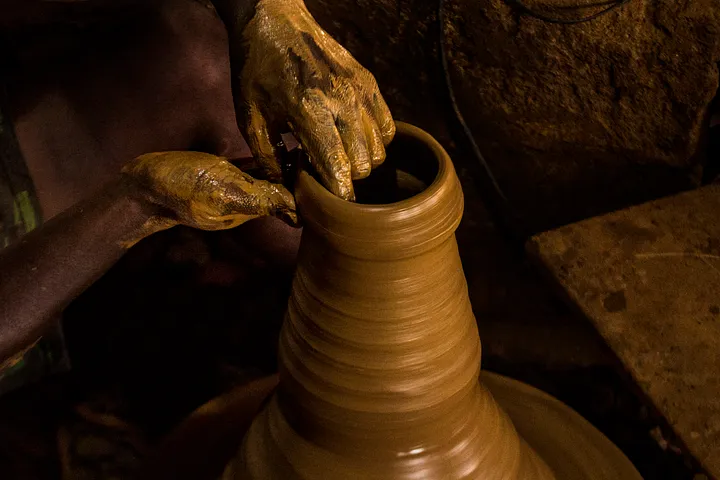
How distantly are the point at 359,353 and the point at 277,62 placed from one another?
1.73ft

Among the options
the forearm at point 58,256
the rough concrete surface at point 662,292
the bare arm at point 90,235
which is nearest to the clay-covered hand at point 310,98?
the bare arm at point 90,235

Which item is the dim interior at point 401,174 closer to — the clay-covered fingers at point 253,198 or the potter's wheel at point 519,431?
the clay-covered fingers at point 253,198

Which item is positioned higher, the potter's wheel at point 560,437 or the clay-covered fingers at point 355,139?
the clay-covered fingers at point 355,139

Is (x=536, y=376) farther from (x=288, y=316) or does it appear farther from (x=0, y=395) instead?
(x=0, y=395)

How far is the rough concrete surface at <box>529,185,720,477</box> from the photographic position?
1.31m

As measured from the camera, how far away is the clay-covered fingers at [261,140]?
1184 millimetres

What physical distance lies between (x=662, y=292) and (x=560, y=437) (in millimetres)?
412

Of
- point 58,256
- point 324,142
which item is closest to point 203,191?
point 324,142

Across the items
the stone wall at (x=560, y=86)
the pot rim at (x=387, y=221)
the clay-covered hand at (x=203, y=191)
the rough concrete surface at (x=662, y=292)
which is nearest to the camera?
Result: the pot rim at (x=387, y=221)

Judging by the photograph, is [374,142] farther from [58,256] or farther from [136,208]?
[58,256]

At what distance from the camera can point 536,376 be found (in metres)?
2.13

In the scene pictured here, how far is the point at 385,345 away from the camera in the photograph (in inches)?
35.7

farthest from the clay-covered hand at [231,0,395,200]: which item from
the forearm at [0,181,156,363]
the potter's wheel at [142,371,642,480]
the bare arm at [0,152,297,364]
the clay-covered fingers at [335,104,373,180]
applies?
the potter's wheel at [142,371,642,480]

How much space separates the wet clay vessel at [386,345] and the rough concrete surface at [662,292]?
1.50 feet
